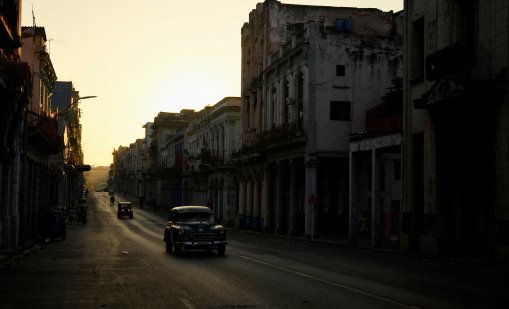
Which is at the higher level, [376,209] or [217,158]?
[217,158]

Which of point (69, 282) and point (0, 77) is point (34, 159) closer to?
point (0, 77)

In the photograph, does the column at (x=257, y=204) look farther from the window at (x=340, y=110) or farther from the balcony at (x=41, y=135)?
the balcony at (x=41, y=135)

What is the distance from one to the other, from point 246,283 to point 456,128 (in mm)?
13473

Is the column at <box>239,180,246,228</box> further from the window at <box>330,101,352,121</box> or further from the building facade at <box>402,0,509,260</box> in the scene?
the building facade at <box>402,0,509,260</box>

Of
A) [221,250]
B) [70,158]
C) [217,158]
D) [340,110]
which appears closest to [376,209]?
[221,250]

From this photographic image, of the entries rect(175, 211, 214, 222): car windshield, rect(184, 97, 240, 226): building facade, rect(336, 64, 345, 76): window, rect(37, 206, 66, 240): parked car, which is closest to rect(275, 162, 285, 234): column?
rect(336, 64, 345, 76): window

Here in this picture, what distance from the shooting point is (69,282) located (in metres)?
15.4

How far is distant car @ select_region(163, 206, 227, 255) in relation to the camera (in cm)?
2323

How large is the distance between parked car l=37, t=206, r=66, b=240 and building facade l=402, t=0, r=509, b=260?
17270 millimetres

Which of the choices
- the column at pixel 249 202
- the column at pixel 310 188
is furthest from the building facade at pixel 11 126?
the column at pixel 249 202

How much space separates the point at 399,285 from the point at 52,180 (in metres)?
52.2

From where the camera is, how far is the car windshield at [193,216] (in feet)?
80.1

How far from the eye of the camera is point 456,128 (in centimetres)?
2514

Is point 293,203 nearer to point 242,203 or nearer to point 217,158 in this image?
point 242,203
